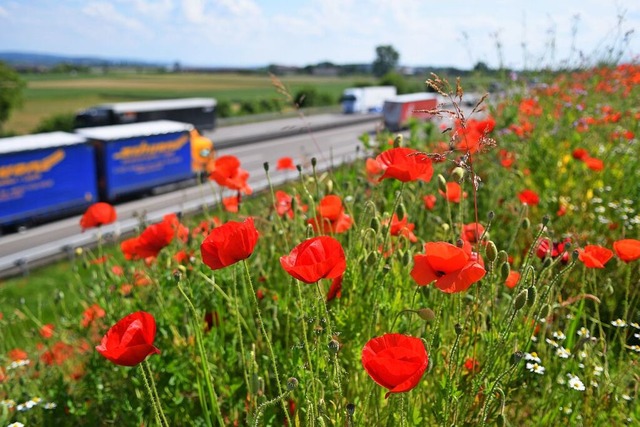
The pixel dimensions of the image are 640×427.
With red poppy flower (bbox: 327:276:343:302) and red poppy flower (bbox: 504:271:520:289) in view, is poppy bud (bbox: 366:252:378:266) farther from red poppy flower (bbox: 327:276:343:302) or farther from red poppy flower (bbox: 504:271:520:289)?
red poppy flower (bbox: 504:271:520:289)

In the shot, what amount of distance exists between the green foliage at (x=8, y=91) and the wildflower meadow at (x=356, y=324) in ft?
134

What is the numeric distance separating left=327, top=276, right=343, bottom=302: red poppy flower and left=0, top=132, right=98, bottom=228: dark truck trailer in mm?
12883

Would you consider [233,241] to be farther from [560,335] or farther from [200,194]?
[200,194]

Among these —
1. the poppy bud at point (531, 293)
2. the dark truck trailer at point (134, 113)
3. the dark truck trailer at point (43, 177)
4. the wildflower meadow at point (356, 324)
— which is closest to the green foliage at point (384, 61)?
the dark truck trailer at point (134, 113)

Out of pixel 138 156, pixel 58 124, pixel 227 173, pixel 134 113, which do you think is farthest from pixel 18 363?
pixel 58 124

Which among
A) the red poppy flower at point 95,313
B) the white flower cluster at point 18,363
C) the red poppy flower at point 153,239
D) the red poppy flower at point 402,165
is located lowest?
the white flower cluster at point 18,363

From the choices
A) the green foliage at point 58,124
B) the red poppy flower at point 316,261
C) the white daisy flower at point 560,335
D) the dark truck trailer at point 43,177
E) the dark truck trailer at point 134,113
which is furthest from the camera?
the green foliage at point 58,124

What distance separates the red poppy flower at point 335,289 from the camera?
2146 millimetres

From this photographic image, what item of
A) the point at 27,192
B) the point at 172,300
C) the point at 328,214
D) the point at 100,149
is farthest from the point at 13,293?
the point at 328,214

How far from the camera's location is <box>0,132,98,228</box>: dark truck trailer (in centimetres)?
1408

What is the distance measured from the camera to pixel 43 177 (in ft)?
48.9

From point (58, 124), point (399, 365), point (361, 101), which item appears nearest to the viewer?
point (399, 365)

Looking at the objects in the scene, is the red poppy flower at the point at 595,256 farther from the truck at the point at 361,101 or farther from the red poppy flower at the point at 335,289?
the truck at the point at 361,101

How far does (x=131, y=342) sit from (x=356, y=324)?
0.94 m
